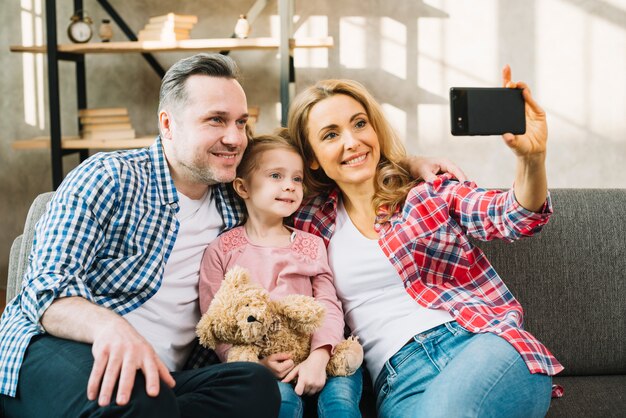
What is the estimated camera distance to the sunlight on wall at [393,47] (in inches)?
139

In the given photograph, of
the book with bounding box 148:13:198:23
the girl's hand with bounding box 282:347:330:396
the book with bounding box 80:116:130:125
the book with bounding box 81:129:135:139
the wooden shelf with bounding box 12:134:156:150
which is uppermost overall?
the book with bounding box 148:13:198:23

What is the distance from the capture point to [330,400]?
138cm

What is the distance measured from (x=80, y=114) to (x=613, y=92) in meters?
2.73

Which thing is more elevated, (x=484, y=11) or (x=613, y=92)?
(x=484, y=11)

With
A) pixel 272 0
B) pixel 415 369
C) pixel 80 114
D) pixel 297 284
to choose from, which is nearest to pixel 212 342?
pixel 297 284

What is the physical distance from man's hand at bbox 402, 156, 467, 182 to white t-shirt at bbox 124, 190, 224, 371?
50 centimetres

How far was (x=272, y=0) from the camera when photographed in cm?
353

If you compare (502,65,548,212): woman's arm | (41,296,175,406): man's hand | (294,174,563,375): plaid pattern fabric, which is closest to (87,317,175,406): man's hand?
(41,296,175,406): man's hand

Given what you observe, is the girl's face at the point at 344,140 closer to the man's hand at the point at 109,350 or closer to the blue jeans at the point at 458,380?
the blue jeans at the point at 458,380

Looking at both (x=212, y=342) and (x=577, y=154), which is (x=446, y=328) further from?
(x=577, y=154)

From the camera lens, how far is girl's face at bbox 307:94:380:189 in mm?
1646

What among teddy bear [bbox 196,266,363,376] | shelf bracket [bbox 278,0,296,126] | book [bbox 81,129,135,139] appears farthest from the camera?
book [bbox 81,129,135,139]

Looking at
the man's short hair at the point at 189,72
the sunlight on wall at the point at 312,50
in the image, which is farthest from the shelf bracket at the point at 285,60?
the man's short hair at the point at 189,72

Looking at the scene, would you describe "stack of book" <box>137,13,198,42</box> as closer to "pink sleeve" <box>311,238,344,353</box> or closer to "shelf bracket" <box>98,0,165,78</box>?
"shelf bracket" <box>98,0,165,78</box>
